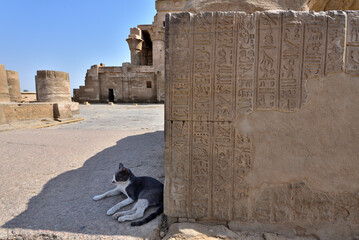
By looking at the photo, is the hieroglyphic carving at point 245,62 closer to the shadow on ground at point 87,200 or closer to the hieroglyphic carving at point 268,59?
the hieroglyphic carving at point 268,59

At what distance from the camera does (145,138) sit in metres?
4.51

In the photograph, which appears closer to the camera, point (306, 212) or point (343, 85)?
point (343, 85)

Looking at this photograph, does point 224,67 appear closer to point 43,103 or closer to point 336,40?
point 336,40

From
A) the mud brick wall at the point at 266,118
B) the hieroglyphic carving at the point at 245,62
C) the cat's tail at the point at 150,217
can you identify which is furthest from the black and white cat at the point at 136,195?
the hieroglyphic carving at the point at 245,62

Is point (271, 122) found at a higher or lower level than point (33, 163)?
higher

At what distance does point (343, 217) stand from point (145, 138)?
3.53m

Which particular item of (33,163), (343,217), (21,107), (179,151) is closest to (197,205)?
(179,151)

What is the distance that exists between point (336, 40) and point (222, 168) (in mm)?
1236

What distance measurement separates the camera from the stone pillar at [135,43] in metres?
21.3

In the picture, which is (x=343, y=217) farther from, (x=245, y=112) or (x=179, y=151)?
(x=179, y=151)

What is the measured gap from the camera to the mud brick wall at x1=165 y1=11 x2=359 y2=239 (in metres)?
1.52

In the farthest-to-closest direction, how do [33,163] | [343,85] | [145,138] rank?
[145,138] < [33,163] < [343,85]

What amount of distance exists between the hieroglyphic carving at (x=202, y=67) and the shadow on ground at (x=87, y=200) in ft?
3.30

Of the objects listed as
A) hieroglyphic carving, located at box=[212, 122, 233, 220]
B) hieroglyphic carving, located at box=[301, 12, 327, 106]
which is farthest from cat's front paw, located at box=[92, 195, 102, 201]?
hieroglyphic carving, located at box=[301, 12, 327, 106]
